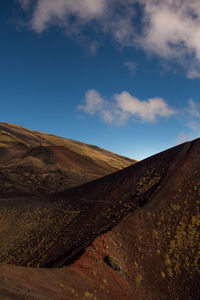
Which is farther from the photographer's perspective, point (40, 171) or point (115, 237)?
point (40, 171)

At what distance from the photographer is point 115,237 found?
821 inches

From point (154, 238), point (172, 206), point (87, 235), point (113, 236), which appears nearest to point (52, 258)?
point (87, 235)

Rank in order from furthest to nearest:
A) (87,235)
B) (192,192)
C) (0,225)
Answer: (0,225) < (192,192) < (87,235)

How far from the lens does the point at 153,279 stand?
18.1 metres

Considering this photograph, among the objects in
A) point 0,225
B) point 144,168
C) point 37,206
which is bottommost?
point 0,225

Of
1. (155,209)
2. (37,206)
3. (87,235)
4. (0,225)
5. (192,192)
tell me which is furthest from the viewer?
(37,206)

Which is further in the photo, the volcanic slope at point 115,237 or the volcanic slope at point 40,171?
the volcanic slope at point 40,171

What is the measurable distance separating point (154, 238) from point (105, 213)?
308 inches

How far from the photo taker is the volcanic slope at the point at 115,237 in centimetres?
1428

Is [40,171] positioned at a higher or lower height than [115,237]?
higher

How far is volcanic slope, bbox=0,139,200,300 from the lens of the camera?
14281mm

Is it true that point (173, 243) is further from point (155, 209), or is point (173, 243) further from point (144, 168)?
point (144, 168)

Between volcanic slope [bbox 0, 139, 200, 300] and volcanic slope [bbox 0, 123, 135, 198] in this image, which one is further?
volcanic slope [bbox 0, 123, 135, 198]

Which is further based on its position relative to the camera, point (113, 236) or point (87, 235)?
point (87, 235)
